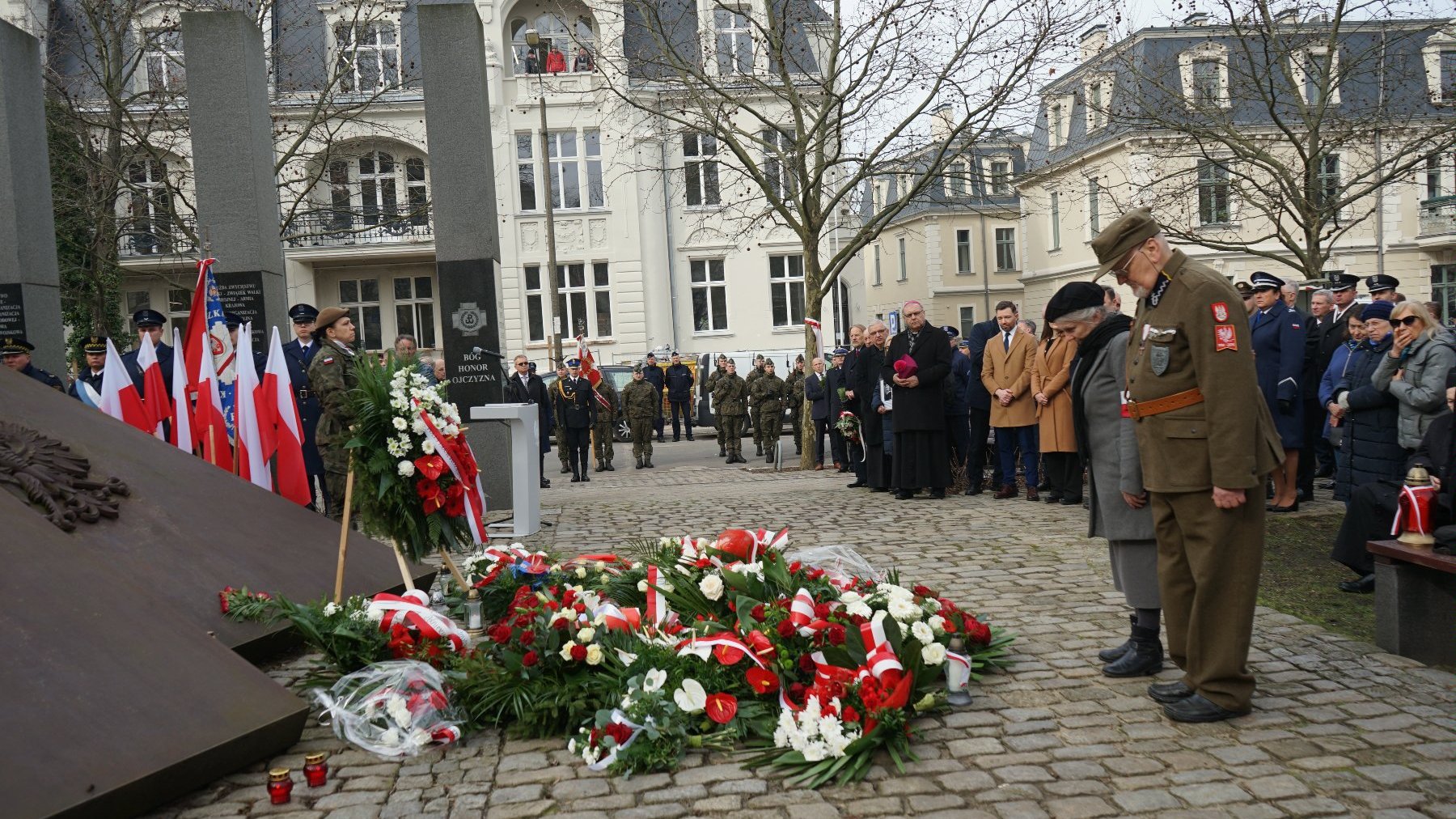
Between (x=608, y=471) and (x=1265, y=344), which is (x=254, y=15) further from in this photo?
(x=1265, y=344)

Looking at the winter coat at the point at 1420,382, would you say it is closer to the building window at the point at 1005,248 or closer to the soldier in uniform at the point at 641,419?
the soldier in uniform at the point at 641,419

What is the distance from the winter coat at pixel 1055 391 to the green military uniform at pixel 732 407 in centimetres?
944

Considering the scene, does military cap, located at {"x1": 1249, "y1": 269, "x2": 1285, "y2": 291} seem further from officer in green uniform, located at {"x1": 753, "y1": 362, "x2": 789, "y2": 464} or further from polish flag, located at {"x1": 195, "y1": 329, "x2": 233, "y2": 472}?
officer in green uniform, located at {"x1": 753, "y1": 362, "x2": 789, "y2": 464}

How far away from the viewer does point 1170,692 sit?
509 centimetres

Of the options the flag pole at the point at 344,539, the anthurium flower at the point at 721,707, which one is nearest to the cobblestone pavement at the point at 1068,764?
the anthurium flower at the point at 721,707

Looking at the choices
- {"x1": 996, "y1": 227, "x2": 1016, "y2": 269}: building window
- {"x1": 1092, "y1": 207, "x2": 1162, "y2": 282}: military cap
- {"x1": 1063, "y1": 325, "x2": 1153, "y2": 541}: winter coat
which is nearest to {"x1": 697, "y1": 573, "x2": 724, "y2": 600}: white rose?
{"x1": 1063, "y1": 325, "x2": 1153, "y2": 541}: winter coat

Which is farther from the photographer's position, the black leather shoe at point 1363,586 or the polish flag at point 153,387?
the polish flag at point 153,387

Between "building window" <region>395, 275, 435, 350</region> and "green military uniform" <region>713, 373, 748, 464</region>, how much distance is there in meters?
19.5

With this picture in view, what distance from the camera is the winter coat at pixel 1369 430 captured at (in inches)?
331

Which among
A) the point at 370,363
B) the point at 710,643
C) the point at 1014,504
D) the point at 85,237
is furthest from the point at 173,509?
the point at 85,237

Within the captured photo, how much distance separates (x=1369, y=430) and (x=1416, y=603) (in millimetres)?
3384

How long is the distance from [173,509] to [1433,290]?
143 ft

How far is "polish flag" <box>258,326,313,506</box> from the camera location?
28.9 feet

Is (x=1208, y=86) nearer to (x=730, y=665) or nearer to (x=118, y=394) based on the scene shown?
(x=118, y=394)
